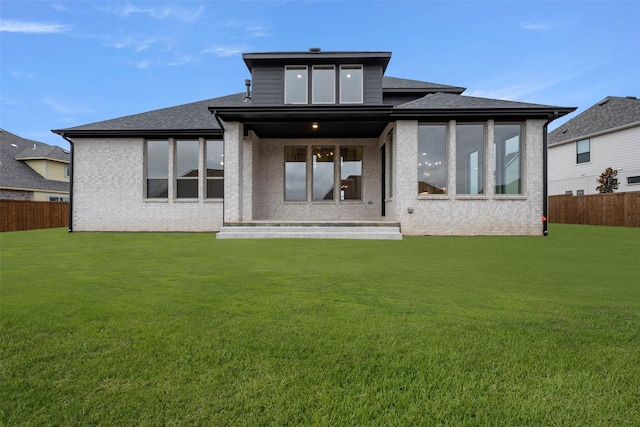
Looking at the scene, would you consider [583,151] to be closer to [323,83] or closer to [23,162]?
[323,83]

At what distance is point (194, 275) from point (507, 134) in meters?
9.94

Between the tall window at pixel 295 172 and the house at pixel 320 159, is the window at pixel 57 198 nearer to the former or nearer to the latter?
the house at pixel 320 159

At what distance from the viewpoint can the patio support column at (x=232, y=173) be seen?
32.6ft

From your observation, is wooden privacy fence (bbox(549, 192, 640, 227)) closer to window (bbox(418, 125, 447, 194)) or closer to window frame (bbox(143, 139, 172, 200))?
window (bbox(418, 125, 447, 194))

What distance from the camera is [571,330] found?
7.60 ft

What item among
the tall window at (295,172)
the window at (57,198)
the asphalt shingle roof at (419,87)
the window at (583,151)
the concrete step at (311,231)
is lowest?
the concrete step at (311,231)

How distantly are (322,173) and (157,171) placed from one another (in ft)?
20.1

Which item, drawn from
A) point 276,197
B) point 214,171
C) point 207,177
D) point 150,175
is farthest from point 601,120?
point 150,175

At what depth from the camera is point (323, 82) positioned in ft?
38.5

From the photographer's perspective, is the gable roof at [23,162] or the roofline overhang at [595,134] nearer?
the roofline overhang at [595,134]

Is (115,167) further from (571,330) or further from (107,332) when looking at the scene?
(571,330)

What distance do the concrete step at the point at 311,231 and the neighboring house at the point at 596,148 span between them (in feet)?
58.0

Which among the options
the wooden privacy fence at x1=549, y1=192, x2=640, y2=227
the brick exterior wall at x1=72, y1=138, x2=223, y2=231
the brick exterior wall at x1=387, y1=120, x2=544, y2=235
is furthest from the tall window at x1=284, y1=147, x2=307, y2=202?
the wooden privacy fence at x1=549, y1=192, x2=640, y2=227

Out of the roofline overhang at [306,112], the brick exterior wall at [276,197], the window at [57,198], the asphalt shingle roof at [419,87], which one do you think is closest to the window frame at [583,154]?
the asphalt shingle roof at [419,87]
